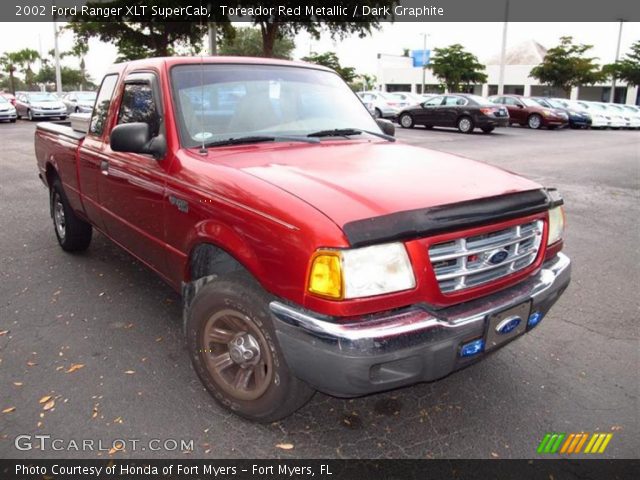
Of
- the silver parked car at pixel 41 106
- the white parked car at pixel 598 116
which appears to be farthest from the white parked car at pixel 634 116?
the silver parked car at pixel 41 106

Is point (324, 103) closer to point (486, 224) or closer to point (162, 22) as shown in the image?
point (486, 224)

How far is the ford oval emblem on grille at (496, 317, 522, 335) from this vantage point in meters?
2.52

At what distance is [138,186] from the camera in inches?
138

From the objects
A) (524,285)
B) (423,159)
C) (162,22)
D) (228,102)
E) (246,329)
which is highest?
(162,22)

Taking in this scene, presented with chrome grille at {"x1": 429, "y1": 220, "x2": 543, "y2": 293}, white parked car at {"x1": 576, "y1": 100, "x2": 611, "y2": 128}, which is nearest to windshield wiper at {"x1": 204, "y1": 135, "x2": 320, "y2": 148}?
chrome grille at {"x1": 429, "y1": 220, "x2": 543, "y2": 293}

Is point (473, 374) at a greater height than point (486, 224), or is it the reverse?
point (486, 224)

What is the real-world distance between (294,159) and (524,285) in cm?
Answer: 143

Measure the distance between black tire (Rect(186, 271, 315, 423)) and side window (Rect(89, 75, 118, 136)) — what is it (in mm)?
2179

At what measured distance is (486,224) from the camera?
252cm

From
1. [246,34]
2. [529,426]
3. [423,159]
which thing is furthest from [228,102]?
[246,34]

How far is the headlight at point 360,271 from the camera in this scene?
222 centimetres

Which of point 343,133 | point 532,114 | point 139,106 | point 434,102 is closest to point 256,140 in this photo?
point 343,133

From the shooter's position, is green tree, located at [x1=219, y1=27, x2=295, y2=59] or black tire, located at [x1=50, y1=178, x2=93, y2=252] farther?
green tree, located at [x1=219, y1=27, x2=295, y2=59]

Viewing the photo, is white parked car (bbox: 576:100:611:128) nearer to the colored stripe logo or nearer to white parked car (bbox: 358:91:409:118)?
white parked car (bbox: 358:91:409:118)
